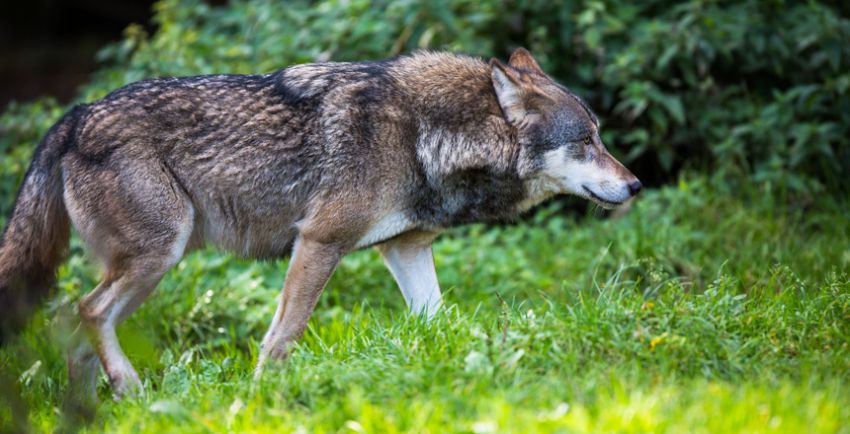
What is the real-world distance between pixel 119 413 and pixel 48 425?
1.31 feet

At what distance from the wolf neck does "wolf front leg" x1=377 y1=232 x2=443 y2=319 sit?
229 mm

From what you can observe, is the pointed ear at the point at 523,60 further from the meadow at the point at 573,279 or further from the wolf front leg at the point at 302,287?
the wolf front leg at the point at 302,287

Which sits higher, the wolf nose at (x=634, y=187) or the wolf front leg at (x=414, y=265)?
the wolf nose at (x=634, y=187)

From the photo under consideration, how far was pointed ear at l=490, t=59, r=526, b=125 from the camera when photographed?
17.2 feet

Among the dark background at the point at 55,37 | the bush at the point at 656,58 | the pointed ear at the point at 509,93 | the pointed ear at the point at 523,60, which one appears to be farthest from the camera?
the dark background at the point at 55,37

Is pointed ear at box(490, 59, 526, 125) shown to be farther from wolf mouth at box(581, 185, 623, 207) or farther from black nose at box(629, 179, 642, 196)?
black nose at box(629, 179, 642, 196)

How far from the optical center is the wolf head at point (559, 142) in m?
5.28

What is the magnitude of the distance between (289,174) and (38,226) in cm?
140

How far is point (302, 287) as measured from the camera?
5008mm

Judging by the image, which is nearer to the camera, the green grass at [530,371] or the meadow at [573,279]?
the green grass at [530,371]

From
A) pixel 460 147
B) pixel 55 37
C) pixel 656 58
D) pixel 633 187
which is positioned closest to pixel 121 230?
pixel 460 147

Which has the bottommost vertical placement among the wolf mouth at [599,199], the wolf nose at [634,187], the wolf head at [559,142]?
the wolf mouth at [599,199]

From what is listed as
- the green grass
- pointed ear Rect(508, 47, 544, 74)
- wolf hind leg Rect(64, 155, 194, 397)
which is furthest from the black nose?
wolf hind leg Rect(64, 155, 194, 397)

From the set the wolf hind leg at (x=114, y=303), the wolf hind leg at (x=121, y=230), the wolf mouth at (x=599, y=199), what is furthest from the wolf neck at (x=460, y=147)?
the wolf hind leg at (x=114, y=303)
